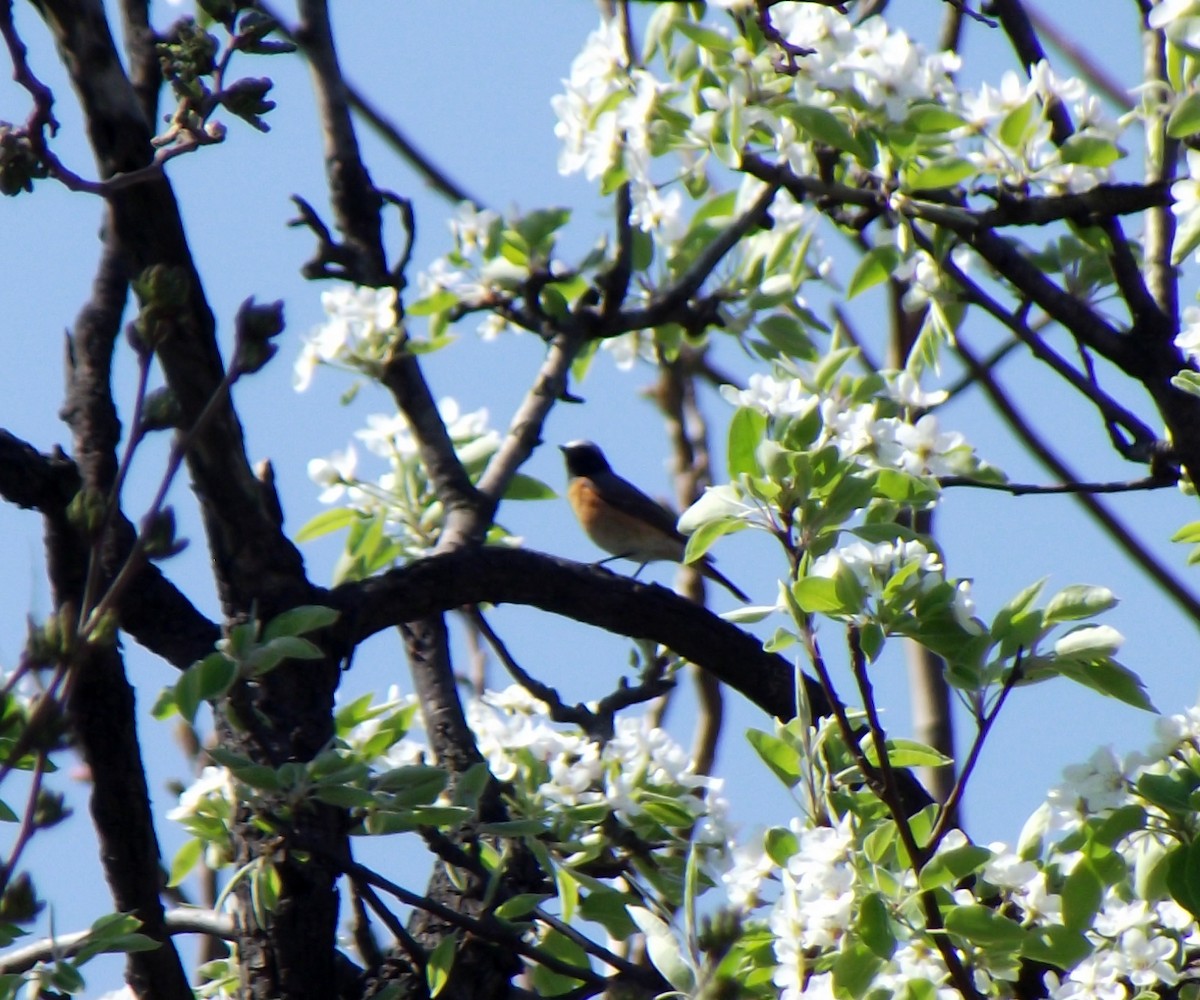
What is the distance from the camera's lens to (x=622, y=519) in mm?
7441

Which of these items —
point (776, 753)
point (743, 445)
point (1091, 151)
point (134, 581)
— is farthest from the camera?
point (1091, 151)

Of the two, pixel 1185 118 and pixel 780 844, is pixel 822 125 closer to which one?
pixel 1185 118

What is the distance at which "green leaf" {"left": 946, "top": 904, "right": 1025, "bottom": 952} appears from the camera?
77.9 inches

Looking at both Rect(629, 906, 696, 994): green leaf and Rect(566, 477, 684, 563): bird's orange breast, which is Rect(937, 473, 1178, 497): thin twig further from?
Rect(566, 477, 684, 563): bird's orange breast

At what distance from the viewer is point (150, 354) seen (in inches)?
52.9

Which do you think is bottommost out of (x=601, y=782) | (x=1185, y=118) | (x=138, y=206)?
(x=601, y=782)

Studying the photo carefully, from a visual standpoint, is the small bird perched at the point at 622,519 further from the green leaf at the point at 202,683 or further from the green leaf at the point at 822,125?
the green leaf at the point at 202,683

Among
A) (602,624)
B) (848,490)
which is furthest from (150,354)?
(602,624)

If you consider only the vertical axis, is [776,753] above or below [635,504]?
below

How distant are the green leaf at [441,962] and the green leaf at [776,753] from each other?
1.91ft

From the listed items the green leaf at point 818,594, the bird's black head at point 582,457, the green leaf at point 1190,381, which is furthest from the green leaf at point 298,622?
the bird's black head at point 582,457

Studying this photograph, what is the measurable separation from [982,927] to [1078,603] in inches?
18.4

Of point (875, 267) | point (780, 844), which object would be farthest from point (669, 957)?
point (875, 267)

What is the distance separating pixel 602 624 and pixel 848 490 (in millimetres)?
845
